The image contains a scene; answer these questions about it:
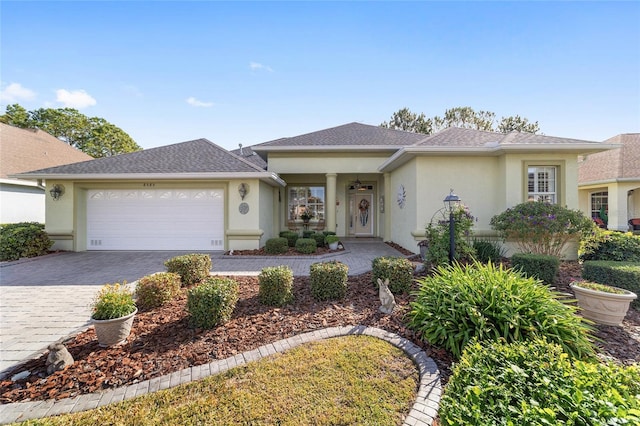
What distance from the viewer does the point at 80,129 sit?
25.8m

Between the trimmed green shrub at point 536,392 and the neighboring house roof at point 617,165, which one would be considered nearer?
the trimmed green shrub at point 536,392

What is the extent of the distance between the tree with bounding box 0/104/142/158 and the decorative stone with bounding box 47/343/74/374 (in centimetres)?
3034

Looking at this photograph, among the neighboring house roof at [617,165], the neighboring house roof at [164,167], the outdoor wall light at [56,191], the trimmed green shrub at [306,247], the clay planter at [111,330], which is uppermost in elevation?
the neighboring house roof at [617,165]

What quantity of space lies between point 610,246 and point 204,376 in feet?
30.4

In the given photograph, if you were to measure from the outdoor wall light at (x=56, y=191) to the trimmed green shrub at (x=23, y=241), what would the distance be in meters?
1.19

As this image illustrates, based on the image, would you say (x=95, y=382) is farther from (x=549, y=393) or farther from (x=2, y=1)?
(x=2, y=1)

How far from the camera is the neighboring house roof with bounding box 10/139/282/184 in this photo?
9.36 meters

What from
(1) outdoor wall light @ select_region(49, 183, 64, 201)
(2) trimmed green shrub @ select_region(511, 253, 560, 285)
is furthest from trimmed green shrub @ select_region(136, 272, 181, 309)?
(1) outdoor wall light @ select_region(49, 183, 64, 201)

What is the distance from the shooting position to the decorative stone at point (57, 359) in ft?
9.23

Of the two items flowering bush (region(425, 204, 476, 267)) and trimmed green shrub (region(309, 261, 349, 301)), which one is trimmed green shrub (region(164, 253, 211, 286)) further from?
flowering bush (region(425, 204, 476, 267))

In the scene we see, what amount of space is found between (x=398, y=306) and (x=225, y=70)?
10.0m

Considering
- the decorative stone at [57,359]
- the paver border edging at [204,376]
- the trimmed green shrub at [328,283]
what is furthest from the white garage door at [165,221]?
the paver border edging at [204,376]

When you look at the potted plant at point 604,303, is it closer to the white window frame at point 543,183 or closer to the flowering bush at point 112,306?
the white window frame at point 543,183

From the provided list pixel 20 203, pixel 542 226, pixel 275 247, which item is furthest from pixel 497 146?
pixel 20 203
